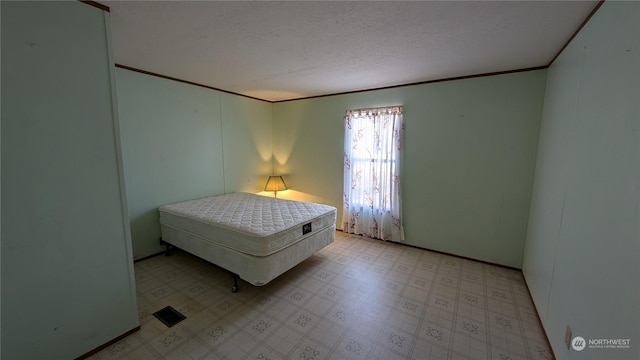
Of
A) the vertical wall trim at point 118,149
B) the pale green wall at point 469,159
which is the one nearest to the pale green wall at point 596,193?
the pale green wall at point 469,159

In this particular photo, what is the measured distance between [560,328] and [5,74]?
11.6 ft

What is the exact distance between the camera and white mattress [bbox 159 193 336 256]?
2.19m

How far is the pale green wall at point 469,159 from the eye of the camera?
8.51 ft

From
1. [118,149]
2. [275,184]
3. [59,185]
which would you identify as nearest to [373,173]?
[275,184]

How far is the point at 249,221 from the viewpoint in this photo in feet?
8.08

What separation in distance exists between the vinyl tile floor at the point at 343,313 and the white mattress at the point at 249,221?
0.48m

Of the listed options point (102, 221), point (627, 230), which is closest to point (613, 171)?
point (627, 230)

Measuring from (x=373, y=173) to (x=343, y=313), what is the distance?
6.60 ft

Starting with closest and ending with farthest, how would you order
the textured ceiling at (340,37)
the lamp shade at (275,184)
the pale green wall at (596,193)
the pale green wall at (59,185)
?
the pale green wall at (596,193)
the pale green wall at (59,185)
the textured ceiling at (340,37)
the lamp shade at (275,184)

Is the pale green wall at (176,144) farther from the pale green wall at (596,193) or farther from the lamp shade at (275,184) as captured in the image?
the pale green wall at (596,193)

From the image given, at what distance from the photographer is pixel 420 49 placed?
2.08 metres

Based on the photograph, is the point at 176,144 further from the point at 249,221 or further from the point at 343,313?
the point at 343,313

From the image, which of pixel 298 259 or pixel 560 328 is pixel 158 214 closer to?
pixel 298 259

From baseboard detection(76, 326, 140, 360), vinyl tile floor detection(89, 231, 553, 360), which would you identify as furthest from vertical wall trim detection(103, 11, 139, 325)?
vinyl tile floor detection(89, 231, 553, 360)
